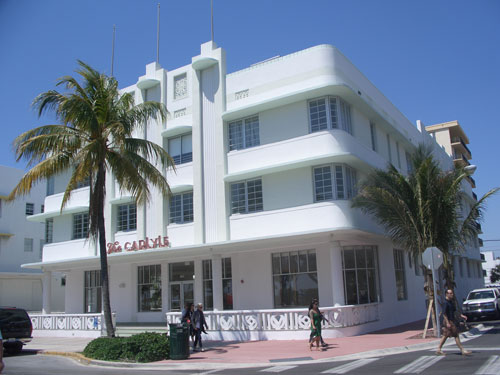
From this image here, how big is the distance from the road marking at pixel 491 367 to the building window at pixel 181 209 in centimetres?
1550

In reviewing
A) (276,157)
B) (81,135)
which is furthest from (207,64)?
(81,135)

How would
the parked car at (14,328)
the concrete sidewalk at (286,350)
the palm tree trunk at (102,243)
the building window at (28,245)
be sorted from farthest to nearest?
the building window at (28,245)
the parked car at (14,328)
the palm tree trunk at (102,243)
the concrete sidewalk at (286,350)

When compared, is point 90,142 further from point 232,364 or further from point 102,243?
point 232,364

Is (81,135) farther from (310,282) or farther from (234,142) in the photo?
(310,282)

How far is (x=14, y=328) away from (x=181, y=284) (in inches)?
333

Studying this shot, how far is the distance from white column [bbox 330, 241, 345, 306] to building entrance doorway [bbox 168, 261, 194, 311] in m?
8.32

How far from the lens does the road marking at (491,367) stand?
10.2m

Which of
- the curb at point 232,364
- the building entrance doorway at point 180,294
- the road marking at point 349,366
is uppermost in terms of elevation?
the building entrance doorway at point 180,294

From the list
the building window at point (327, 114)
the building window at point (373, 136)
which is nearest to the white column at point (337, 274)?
the building window at point (327, 114)

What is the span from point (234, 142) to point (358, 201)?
6878mm

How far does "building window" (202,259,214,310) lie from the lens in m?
24.1

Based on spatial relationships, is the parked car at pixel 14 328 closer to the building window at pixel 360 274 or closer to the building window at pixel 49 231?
the building window at pixel 360 274

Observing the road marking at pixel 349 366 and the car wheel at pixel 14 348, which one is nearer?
the road marking at pixel 349 366

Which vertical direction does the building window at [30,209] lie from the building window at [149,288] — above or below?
above
